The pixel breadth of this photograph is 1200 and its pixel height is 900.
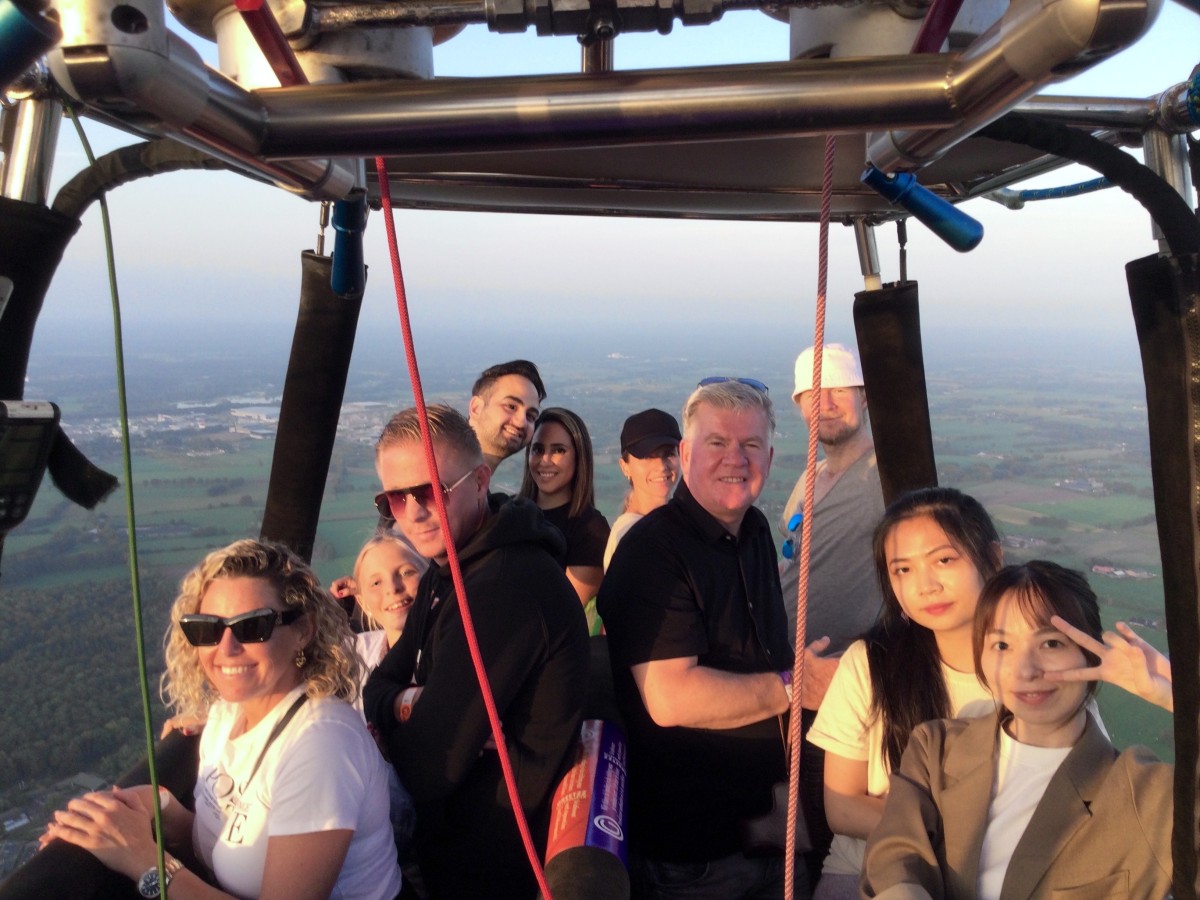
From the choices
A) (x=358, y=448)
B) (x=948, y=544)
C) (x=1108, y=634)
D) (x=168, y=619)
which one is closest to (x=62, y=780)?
(x=168, y=619)

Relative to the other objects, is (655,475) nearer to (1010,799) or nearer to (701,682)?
(701,682)

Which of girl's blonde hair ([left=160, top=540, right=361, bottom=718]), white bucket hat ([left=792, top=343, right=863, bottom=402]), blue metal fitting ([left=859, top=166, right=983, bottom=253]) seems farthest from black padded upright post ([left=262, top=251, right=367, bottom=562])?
white bucket hat ([left=792, top=343, right=863, bottom=402])

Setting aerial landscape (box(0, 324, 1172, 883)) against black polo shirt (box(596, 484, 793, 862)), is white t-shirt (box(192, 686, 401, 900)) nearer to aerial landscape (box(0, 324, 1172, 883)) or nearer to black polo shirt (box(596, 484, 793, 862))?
aerial landscape (box(0, 324, 1172, 883))

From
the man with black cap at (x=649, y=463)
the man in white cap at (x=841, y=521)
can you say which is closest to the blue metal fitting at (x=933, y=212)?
the man in white cap at (x=841, y=521)

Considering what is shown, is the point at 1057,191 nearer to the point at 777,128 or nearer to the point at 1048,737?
the point at 1048,737

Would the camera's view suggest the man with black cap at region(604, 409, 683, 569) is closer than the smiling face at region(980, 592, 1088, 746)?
No

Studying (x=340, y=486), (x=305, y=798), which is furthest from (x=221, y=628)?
(x=340, y=486)
